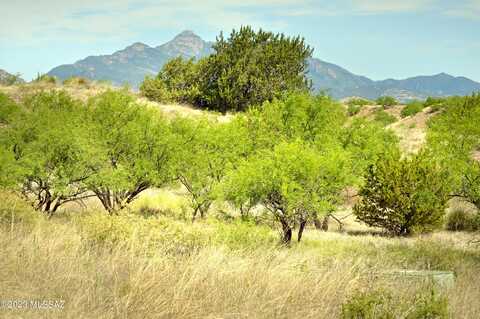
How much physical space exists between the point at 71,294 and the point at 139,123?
19.4 metres

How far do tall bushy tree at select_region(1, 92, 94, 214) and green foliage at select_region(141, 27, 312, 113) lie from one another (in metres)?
35.2

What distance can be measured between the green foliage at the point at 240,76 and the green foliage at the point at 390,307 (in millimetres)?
50699

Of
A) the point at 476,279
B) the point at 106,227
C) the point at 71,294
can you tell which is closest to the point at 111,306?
the point at 71,294

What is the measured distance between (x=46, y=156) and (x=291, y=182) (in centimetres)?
1028

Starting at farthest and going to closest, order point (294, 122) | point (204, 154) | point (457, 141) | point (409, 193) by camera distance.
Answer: point (294, 122), point (409, 193), point (204, 154), point (457, 141)

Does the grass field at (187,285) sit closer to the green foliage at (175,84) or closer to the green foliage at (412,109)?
the green foliage at (175,84)

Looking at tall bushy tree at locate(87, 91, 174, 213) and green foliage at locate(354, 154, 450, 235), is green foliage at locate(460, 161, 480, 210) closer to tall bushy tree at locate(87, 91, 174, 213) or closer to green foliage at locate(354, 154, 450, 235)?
green foliage at locate(354, 154, 450, 235)

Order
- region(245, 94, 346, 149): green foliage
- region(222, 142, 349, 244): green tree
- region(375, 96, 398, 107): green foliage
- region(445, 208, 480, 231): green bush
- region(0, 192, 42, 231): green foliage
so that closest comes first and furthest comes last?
region(0, 192, 42, 231): green foliage → region(222, 142, 349, 244): green tree → region(245, 94, 346, 149): green foliage → region(445, 208, 480, 231): green bush → region(375, 96, 398, 107): green foliage

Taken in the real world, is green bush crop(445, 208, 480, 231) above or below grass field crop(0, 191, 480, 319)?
below

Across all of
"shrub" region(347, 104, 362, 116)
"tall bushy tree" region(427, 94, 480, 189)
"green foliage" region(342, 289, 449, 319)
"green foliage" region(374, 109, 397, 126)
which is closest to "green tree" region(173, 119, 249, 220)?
"tall bushy tree" region(427, 94, 480, 189)

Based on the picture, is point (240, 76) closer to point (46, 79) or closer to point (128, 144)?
point (46, 79)

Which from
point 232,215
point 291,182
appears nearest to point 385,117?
point 232,215

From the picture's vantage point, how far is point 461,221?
29.7 metres

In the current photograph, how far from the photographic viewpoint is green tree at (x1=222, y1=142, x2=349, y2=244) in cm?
1902
